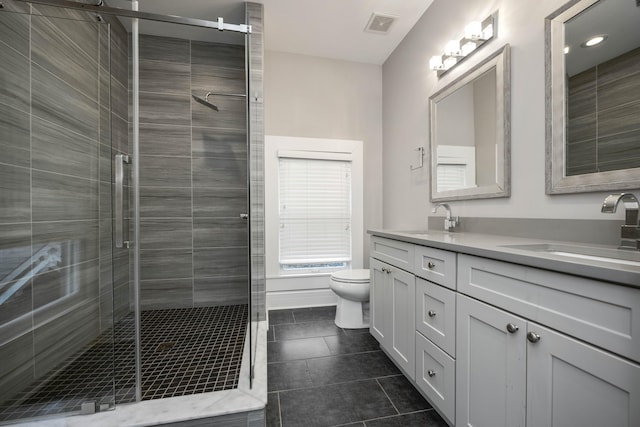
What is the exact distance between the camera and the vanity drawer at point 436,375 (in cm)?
118

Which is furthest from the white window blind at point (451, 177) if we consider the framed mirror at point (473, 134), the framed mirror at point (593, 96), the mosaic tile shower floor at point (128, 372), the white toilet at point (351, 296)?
the mosaic tile shower floor at point (128, 372)

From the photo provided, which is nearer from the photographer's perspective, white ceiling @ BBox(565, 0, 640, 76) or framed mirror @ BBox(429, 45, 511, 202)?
white ceiling @ BBox(565, 0, 640, 76)

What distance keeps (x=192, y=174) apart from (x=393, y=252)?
6.27 feet

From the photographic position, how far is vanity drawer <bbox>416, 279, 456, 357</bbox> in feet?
3.89

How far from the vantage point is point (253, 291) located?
220 cm

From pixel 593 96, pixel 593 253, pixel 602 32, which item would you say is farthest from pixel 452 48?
pixel 593 253

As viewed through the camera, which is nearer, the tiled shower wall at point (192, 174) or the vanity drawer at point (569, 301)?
the vanity drawer at point (569, 301)

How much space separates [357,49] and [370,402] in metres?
Answer: 2.94

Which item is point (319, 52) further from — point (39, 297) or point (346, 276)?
point (39, 297)

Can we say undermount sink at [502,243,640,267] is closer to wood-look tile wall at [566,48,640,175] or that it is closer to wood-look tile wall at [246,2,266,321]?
wood-look tile wall at [566,48,640,175]

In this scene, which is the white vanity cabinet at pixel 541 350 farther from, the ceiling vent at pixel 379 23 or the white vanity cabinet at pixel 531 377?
the ceiling vent at pixel 379 23

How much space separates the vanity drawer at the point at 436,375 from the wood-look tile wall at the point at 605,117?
1.00 m

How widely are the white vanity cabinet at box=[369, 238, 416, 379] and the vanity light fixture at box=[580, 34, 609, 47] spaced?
3.75 feet

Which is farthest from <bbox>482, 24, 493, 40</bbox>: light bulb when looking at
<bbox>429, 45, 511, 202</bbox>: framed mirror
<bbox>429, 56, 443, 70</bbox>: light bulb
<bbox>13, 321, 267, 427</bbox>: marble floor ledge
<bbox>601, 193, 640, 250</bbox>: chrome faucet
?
<bbox>13, 321, 267, 427</bbox>: marble floor ledge
